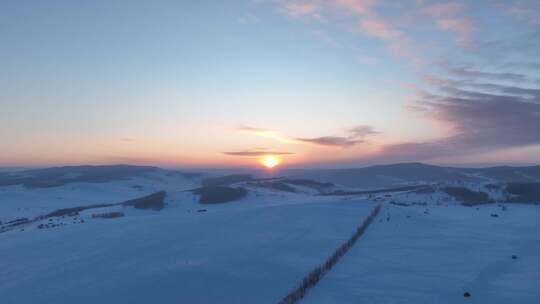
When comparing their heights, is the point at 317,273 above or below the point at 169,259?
above

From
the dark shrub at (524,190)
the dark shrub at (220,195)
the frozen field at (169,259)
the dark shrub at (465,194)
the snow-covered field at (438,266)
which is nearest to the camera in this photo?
the snow-covered field at (438,266)

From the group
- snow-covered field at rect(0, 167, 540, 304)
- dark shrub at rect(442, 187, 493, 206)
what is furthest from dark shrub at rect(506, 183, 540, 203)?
snow-covered field at rect(0, 167, 540, 304)

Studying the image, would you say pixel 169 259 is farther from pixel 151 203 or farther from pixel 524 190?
pixel 524 190

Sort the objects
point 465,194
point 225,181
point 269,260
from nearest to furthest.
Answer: point 269,260, point 465,194, point 225,181

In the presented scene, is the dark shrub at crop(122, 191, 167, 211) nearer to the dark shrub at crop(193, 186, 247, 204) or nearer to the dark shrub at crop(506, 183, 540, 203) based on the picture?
the dark shrub at crop(193, 186, 247, 204)

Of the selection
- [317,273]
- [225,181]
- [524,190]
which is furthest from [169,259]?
[225,181]

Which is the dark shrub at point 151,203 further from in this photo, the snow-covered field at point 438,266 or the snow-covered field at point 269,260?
the snow-covered field at point 438,266

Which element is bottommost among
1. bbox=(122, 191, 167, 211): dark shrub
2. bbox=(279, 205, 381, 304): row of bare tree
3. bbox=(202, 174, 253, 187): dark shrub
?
bbox=(122, 191, 167, 211): dark shrub

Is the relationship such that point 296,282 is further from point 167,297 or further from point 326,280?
point 167,297

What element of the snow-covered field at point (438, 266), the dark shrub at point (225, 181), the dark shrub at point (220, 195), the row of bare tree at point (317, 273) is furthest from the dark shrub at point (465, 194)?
the dark shrub at point (225, 181)
